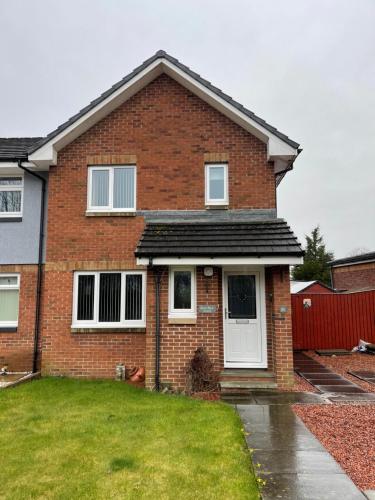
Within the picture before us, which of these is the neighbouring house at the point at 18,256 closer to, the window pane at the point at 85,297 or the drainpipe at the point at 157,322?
the window pane at the point at 85,297

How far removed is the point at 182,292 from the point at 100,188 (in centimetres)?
381

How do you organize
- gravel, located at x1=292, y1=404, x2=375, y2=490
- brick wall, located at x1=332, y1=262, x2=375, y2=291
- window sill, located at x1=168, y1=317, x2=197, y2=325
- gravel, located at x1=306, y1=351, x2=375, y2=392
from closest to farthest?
gravel, located at x1=292, y1=404, x2=375, y2=490 → window sill, located at x1=168, y1=317, x2=197, y2=325 → gravel, located at x1=306, y1=351, x2=375, y2=392 → brick wall, located at x1=332, y1=262, x2=375, y2=291

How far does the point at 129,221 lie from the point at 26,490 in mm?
6692

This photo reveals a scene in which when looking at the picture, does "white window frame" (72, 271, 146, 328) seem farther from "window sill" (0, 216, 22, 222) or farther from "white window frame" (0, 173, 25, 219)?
"white window frame" (0, 173, 25, 219)

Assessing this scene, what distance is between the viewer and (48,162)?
9.69 meters

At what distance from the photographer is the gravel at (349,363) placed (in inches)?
355

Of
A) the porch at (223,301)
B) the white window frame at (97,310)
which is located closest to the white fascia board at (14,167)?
the white window frame at (97,310)

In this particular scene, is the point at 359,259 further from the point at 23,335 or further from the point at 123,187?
the point at 23,335

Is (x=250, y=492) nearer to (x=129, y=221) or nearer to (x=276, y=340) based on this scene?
(x=276, y=340)

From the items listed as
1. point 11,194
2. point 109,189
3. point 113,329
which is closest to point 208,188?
point 109,189

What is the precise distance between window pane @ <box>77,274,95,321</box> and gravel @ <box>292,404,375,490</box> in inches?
215

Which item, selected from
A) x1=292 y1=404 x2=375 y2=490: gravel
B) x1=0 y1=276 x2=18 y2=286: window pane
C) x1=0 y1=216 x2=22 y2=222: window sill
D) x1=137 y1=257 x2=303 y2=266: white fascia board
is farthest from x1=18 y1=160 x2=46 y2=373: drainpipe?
x1=292 y1=404 x2=375 y2=490: gravel

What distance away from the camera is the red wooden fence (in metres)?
14.3

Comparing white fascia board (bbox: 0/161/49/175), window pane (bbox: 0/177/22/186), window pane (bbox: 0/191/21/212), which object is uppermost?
white fascia board (bbox: 0/161/49/175)
